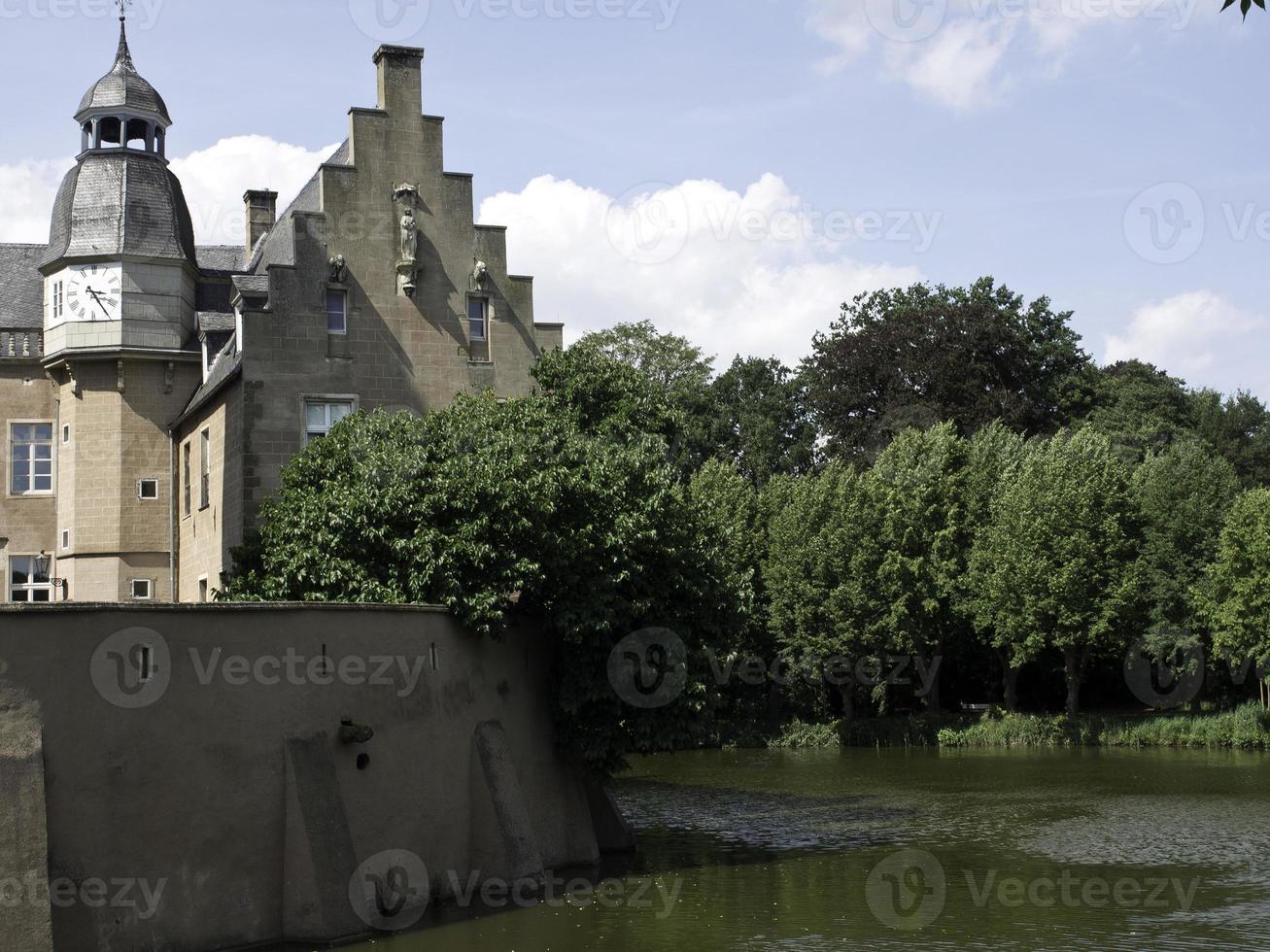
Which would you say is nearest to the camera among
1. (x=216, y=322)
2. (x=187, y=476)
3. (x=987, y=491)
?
(x=187, y=476)

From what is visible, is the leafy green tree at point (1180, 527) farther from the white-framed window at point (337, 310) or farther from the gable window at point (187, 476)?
the gable window at point (187, 476)

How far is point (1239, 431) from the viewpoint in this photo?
79750 mm

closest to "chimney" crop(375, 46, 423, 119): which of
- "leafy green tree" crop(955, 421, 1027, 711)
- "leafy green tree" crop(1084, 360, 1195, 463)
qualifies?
"leafy green tree" crop(955, 421, 1027, 711)

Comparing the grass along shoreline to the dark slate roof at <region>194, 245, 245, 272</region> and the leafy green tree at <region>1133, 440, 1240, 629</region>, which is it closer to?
the leafy green tree at <region>1133, 440, 1240, 629</region>

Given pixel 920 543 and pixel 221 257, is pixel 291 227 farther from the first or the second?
pixel 920 543

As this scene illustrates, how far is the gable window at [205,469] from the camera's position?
120ft

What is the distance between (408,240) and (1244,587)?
30761 millimetres

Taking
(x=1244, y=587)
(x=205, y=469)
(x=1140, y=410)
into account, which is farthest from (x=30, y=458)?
(x=1140, y=410)

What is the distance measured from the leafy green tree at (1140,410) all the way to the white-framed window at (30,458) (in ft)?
146

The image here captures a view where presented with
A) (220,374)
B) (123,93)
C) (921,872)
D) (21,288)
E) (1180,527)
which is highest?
(123,93)

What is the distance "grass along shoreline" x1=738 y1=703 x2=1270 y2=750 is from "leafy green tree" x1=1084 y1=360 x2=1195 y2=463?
53.3 feet

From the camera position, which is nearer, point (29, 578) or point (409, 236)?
point (409, 236)

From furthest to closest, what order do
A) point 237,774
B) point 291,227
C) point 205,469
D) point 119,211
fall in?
point 119,211
point 205,469
point 291,227
point 237,774

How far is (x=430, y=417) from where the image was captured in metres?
27.9
